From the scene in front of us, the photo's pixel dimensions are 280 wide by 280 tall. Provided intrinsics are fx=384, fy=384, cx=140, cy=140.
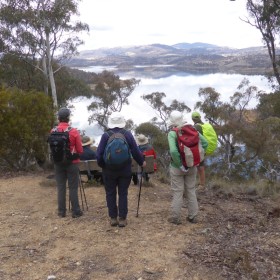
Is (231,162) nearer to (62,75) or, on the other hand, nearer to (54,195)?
(62,75)

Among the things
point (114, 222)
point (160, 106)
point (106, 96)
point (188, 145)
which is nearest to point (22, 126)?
point (114, 222)

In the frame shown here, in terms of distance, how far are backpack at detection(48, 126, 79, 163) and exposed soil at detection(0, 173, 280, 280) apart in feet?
2.58

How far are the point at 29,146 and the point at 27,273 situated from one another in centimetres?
586

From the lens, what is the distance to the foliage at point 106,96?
98.6 ft

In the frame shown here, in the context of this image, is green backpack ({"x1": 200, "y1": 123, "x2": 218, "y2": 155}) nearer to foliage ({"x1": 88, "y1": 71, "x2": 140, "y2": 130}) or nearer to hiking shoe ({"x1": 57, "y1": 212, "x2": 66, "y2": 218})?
hiking shoe ({"x1": 57, "y1": 212, "x2": 66, "y2": 218})

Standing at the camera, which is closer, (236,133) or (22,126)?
(22,126)

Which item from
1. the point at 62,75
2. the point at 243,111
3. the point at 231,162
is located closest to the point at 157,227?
the point at 62,75

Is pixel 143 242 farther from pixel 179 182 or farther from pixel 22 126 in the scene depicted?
pixel 22 126

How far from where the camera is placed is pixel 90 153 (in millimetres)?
6129

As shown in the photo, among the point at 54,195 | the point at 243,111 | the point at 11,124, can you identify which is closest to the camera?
the point at 54,195

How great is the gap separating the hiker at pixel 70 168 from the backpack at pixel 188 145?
3.87ft

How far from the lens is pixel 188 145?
4.16 metres

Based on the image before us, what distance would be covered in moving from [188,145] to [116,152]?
80cm

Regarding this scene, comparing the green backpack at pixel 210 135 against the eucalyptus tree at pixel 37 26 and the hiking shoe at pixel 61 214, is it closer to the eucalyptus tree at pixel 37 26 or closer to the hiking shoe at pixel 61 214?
the hiking shoe at pixel 61 214
